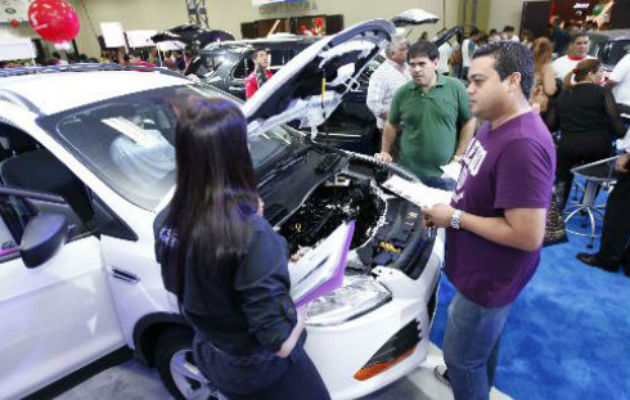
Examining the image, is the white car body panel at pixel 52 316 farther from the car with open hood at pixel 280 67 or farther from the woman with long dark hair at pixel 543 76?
the woman with long dark hair at pixel 543 76

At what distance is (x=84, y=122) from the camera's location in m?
2.11

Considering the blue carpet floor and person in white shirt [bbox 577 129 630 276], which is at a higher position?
person in white shirt [bbox 577 129 630 276]

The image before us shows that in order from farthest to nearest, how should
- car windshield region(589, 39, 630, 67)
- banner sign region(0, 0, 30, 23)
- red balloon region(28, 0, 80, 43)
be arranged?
banner sign region(0, 0, 30, 23)
car windshield region(589, 39, 630, 67)
red balloon region(28, 0, 80, 43)

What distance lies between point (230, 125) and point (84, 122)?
1.45 metres

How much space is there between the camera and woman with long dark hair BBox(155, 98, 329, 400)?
40.3 inches

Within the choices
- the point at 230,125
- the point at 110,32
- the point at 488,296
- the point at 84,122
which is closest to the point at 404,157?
the point at 488,296

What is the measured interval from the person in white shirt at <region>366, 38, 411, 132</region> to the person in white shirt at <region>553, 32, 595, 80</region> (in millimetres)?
2377

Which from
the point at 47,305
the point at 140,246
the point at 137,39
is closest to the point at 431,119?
the point at 140,246

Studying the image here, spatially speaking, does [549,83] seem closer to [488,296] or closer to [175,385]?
[488,296]

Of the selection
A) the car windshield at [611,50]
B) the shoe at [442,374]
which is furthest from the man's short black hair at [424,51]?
the car windshield at [611,50]

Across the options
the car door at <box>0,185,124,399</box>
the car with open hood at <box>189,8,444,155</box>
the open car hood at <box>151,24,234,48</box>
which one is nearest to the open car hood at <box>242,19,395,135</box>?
the car door at <box>0,185,124,399</box>

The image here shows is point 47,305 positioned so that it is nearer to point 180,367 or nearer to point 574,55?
point 180,367

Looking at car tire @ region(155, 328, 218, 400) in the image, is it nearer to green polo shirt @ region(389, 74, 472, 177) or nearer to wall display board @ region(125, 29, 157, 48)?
green polo shirt @ region(389, 74, 472, 177)

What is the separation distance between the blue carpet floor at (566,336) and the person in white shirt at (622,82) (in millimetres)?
2841
